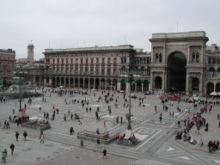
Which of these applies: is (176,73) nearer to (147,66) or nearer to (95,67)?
(147,66)

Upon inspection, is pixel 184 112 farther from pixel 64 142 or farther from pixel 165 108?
pixel 64 142

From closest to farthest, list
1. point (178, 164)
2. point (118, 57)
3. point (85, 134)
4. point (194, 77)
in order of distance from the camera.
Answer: point (178, 164) → point (85, 134) → point (194, 77) → point (118, 57)

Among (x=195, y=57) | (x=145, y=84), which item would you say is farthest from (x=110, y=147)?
(x=145, y=84)

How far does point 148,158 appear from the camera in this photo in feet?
68.4

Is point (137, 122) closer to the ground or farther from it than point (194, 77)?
closer to the ground

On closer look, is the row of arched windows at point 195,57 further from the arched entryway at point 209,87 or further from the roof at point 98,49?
the roof at point 98,49

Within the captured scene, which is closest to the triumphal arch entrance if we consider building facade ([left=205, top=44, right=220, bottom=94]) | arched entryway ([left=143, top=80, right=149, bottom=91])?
building facade ([left=205, top=44, right=220, bottom=94])

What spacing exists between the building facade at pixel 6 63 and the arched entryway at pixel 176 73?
6668cm

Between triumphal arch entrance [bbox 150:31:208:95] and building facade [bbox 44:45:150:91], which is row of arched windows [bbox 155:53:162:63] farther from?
building facade [bbox 44:45:150:91]

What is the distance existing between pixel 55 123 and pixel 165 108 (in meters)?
23.2

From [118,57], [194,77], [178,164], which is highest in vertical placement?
[118,57]

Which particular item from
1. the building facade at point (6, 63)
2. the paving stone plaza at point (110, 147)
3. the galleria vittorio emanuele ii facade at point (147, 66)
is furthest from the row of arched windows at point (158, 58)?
the building facade at point (6, 63)

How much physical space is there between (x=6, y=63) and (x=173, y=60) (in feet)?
232

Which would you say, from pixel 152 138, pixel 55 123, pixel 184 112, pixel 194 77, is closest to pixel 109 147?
pixel 152 138
